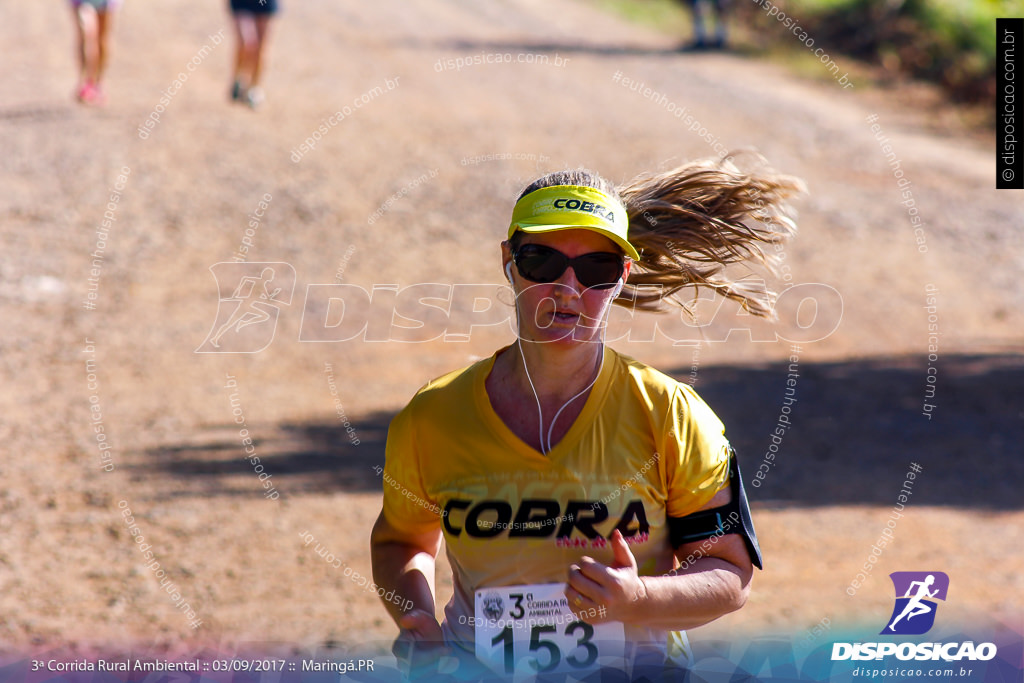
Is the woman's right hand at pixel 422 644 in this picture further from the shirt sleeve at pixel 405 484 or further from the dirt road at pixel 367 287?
the dirt road at pixel 367 287

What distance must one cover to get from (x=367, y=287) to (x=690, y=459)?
23.7 ft

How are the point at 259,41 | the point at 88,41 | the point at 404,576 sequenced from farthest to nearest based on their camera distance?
the point at 259,41 → the point at 88,41 → the point at 404,576

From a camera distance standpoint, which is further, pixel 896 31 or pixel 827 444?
pixel 896 31

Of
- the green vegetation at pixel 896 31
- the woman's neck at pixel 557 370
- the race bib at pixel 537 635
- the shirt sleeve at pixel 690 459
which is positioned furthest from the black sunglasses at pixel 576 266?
the green vegetation at pixel 896 31

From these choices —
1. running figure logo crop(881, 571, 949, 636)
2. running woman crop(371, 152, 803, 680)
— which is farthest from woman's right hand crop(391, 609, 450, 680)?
running figure logo crop(881, 571, 949, 636)

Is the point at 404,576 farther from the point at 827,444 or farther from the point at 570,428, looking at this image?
the point at 827,444

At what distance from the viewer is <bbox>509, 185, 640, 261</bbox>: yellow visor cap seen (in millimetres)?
2498

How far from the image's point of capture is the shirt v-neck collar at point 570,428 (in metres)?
2.48

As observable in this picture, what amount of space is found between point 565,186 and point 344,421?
4736 millimetres

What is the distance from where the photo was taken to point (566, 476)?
2.45 m

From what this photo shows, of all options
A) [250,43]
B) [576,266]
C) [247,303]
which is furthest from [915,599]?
[250,43]

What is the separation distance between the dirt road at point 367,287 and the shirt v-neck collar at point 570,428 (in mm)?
2373

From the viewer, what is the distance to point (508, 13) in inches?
805

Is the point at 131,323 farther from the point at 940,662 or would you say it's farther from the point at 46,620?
the point at 940,662
